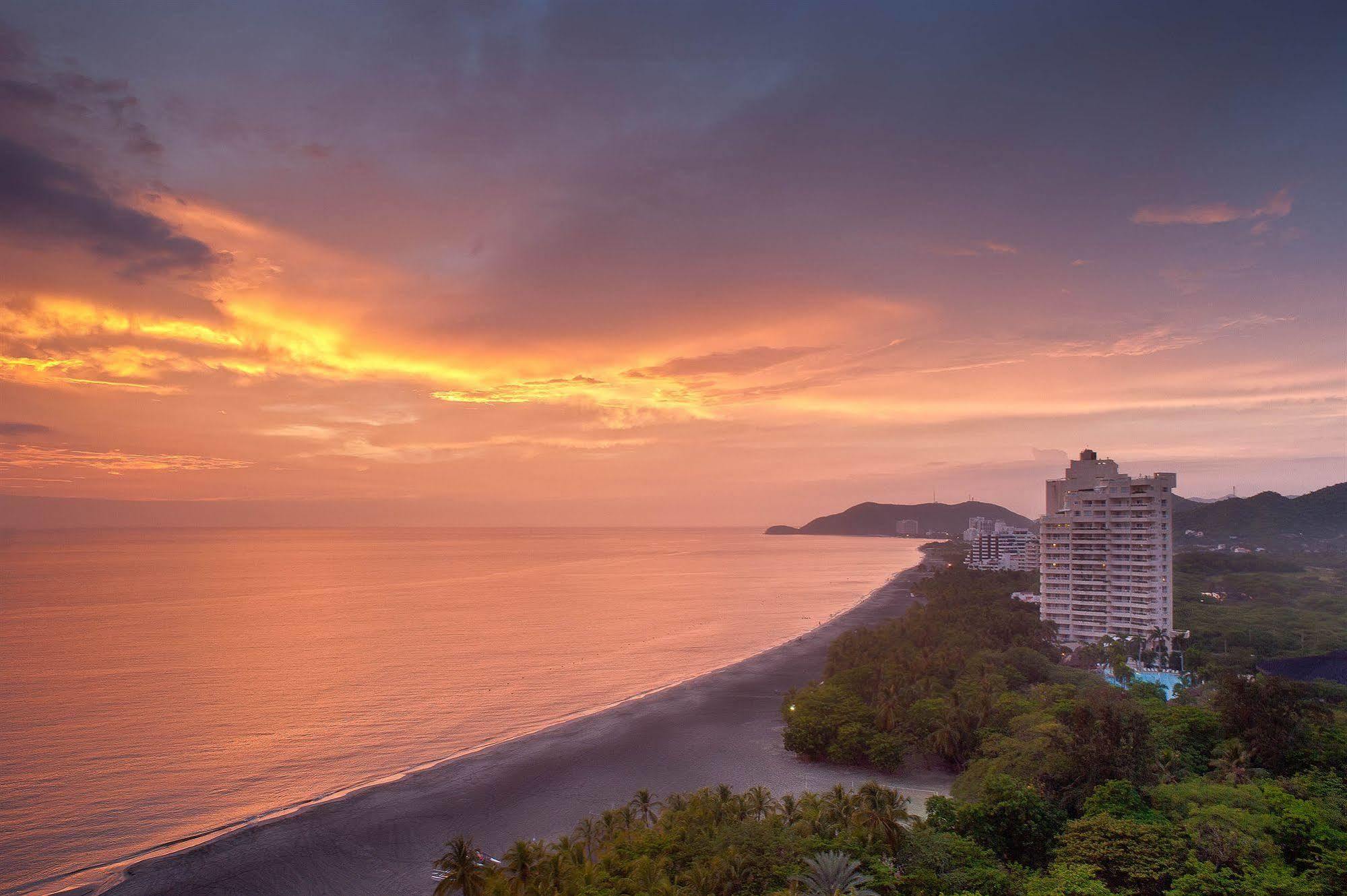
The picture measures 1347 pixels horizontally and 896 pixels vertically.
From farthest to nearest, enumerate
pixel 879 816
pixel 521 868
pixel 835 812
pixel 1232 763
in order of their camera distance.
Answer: pixel 1232 763 → pixel 835 812 → pixel 879 816 → pixel 521 868

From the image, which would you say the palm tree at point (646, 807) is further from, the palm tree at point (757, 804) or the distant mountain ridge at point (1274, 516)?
the distant mountain ridge at point (1274, 516)

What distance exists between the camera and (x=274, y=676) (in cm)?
5828

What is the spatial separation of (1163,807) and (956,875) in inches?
330

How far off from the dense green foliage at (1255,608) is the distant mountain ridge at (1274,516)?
153 feet

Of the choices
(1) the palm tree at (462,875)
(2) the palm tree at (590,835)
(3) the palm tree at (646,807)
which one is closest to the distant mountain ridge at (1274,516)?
(3) the palm tree at (646,807)

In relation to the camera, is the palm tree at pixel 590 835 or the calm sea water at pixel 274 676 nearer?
the palm tree at pixel 590 835

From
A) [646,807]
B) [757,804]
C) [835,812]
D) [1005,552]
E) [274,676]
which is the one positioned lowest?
[274,676]

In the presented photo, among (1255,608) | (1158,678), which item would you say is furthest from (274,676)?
(1255,608)

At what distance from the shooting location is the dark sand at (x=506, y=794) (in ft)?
85.5

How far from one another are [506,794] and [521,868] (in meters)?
12.9

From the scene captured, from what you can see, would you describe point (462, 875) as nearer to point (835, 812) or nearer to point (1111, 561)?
point (835, 812)

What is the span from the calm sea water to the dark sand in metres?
2.76

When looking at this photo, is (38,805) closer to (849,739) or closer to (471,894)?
(471,894)

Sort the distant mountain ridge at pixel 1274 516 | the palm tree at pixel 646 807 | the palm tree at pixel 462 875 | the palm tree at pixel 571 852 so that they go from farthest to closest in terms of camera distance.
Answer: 1. the distant mountain ridge at pixel 1274 516
2. the palm tree at pixel 646 807
3. the palm tree at pixel 571 852
4. the palm tree at pixel 462 875
